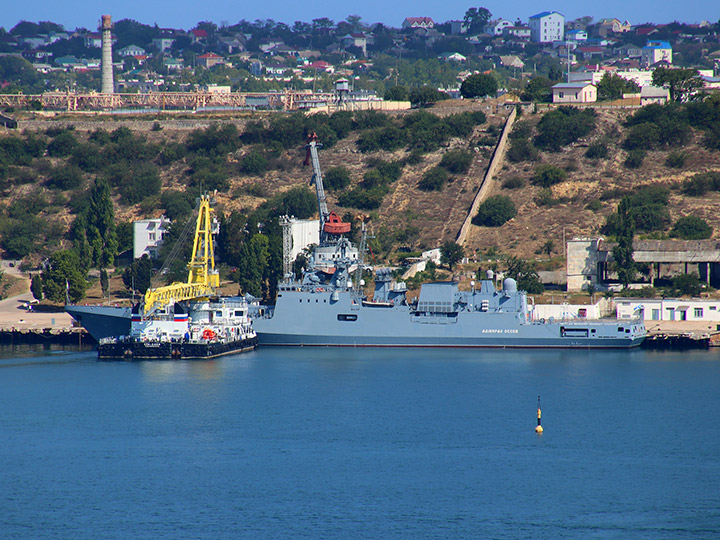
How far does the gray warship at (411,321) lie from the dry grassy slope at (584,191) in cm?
1591

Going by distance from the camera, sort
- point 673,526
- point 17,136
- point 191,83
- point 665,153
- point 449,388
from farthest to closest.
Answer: point 191,83 < point 17,136 < point 665,153 < point 449,388 < point 673,526

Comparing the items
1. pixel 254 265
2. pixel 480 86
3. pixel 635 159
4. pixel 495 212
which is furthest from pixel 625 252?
pixel 480 86

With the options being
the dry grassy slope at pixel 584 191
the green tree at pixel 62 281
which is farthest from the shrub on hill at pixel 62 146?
the dry grassy slope at pixel 584 191

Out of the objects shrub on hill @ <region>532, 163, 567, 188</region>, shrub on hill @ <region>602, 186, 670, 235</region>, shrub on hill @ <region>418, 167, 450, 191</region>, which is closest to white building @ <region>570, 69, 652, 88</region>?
shrub on hill @ <region>532, 163, 567, 188</region>

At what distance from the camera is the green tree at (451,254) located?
7394 cm

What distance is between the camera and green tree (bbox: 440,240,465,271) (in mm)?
73938

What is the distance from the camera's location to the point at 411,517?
3469 cm

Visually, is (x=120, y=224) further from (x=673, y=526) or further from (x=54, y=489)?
(x=673, y=526)

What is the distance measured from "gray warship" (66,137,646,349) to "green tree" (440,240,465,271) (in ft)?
34.6

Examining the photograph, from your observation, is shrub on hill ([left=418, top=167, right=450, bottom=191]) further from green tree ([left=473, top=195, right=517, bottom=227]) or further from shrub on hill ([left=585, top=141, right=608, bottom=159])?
shrub on hill ([left=585, top=141, right=608, bottom=159])

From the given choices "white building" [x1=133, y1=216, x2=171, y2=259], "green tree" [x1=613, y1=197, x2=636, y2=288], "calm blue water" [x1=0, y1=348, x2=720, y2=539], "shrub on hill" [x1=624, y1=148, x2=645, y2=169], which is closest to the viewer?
"calm blue water" [x1=0, y1=348, x2=720, y2=539]

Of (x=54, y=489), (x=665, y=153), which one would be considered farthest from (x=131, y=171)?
(x=54, y=489)

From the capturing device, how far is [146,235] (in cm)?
8088

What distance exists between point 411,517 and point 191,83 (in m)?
155
